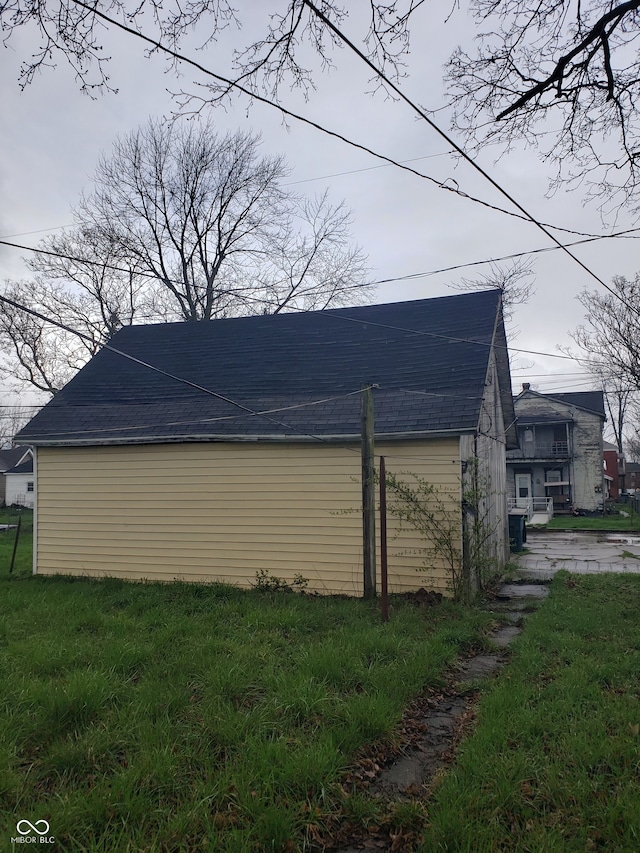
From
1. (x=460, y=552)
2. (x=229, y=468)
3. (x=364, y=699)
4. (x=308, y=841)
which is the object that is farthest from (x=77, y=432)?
(x=308, y=841)

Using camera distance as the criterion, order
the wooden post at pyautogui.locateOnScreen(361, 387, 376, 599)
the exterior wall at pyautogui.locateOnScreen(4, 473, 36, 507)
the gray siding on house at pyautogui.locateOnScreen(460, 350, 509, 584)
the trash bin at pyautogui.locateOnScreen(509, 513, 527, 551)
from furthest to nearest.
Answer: the exterior wall at pyautogui.locateOnScreen(4, 473, 36, 507) < the trash bin at pyautogui.locateOnScreen(509, 513, 527, 551) < the gray siding on house at pyautogui.locateOnScreen(460, 350, 509, 584) < the wooden post at pyautogui.locateOnScreen(361, 387, 376, 599)

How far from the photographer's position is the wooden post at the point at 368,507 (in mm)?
8445

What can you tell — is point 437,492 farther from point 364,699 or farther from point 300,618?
Result: point 364,699

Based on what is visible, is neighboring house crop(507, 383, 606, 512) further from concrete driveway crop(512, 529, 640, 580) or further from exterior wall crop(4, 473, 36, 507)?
exterior wall crop(4, 473, 36, 507)

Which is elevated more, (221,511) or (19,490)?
(221,511)

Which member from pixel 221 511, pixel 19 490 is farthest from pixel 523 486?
pixel 19 490

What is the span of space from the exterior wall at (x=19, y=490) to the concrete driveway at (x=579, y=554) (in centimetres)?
4084

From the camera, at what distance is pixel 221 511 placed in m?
10.8

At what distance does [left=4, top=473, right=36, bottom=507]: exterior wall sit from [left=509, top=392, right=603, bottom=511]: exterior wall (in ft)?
124

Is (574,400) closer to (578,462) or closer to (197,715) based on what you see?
(578,462)

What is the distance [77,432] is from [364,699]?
9152 millimetres

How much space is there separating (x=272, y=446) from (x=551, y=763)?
7.37 metres

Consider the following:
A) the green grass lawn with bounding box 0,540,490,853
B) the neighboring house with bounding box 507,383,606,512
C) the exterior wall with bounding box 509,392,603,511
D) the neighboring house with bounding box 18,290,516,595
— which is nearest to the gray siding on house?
the neighboring house with bounding box 18,290,516,595

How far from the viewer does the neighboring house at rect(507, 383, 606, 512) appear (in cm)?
3622
